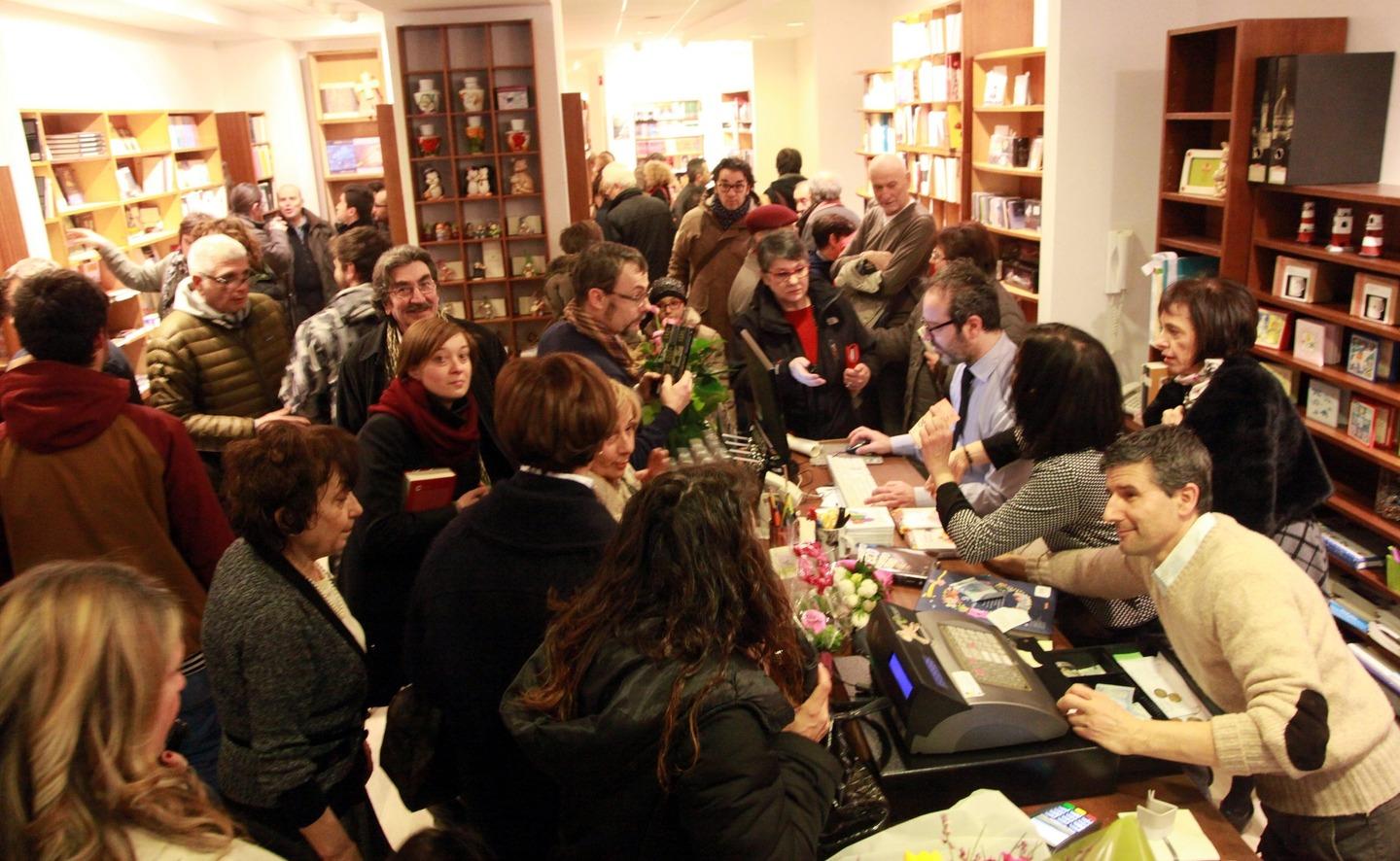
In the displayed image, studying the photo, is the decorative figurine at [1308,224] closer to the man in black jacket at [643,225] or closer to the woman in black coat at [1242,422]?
the woman in black coat at [1242,422]

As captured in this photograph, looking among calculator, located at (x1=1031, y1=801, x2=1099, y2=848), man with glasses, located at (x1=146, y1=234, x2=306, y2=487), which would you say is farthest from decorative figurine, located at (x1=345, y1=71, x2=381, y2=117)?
calculator, located at (x1=1031, y1=801, x2=1099, y2=848)

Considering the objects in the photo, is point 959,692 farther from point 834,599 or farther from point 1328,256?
point 1328,256

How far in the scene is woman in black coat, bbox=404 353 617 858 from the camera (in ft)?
5.58

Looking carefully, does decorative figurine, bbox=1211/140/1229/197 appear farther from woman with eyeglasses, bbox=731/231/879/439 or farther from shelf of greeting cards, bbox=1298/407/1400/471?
woman with eyeglasses, bbox=731/231/879/439

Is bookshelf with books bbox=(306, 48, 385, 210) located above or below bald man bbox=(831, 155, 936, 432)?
above

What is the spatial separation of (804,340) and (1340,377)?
208 centimetres

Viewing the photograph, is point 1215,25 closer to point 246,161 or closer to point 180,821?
point 180,821

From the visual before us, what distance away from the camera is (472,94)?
23.2 ft

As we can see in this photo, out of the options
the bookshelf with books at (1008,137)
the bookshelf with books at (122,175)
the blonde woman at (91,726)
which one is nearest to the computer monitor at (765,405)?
the blonde woman at (91,726)

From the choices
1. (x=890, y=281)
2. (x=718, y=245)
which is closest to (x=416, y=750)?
(x=890, y=281)

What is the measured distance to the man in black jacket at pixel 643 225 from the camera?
697 centimetres

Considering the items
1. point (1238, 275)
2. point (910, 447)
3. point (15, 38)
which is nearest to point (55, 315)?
point (910, 447)

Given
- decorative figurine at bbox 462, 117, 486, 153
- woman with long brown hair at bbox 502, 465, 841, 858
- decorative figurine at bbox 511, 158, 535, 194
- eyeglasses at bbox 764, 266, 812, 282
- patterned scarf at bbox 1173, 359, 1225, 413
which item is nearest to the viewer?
woman with long brown hair at bbox 502, 465, 841, 858

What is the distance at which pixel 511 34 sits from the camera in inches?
278
